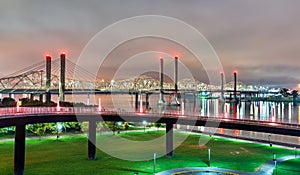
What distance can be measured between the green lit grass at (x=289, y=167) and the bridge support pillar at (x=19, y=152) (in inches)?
1254

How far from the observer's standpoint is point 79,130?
72.4m

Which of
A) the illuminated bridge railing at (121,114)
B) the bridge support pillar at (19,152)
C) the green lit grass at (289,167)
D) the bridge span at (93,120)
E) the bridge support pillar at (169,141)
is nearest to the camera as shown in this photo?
the bridge span at (93,120)

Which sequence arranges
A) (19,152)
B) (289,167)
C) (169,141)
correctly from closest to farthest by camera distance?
(19,152)
(289,167)
(169,141)

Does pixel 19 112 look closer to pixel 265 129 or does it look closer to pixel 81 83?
pixel 265 129

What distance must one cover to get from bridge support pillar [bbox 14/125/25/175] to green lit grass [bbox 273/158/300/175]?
31852 millimetres

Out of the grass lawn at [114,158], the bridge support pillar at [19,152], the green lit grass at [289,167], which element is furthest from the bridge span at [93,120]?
the green lit grass at [289,167]

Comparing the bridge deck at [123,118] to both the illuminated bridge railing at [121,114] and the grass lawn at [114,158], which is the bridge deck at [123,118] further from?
the grass lawn at [114,158]

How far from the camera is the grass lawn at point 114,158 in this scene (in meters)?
37.6

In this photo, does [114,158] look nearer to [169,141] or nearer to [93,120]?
[93,120]

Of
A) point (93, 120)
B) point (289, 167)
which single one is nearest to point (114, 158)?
point (93, 120)

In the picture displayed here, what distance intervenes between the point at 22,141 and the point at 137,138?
31.0 m

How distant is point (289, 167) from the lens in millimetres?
39469

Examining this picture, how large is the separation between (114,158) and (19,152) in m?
13.9

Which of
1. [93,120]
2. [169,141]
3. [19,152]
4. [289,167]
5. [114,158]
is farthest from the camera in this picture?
[169,141]
